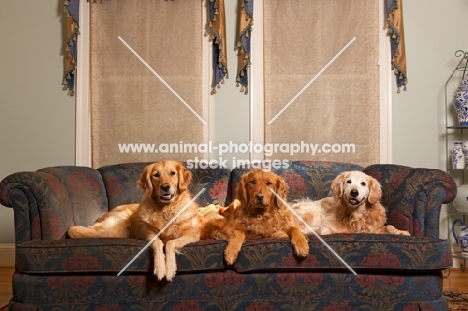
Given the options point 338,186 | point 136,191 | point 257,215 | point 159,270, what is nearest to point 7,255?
point 136,191

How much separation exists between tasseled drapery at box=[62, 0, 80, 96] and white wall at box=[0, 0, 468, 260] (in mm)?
104

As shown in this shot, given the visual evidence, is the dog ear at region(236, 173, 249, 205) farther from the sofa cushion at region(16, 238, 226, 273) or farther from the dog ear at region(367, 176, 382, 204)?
the dog ear at region(367, 176, 382, 204)

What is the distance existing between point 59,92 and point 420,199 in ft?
9.88

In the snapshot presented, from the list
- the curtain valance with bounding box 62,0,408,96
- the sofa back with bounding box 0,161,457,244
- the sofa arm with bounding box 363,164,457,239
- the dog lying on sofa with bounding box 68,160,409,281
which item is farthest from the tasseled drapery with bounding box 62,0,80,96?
the sofa arm with bounding box 363,164,457,239

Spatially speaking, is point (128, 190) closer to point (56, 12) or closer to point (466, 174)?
point (56, 12)

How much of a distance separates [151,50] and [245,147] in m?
1.11

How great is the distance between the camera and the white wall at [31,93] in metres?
4.43

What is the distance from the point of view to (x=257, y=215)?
2.94 m

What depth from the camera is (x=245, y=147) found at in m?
4.30

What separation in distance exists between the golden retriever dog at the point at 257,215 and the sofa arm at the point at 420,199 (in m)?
0.62

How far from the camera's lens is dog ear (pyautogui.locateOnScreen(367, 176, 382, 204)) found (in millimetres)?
3104

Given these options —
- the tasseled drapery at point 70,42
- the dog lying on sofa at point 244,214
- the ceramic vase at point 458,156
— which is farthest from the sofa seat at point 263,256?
the tasseled drapery at point 70,42

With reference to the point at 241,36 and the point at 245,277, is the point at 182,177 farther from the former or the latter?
the point at 241,36

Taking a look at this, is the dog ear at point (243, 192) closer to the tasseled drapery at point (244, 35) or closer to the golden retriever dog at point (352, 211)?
the golden retriever dog at point (352, 211)
